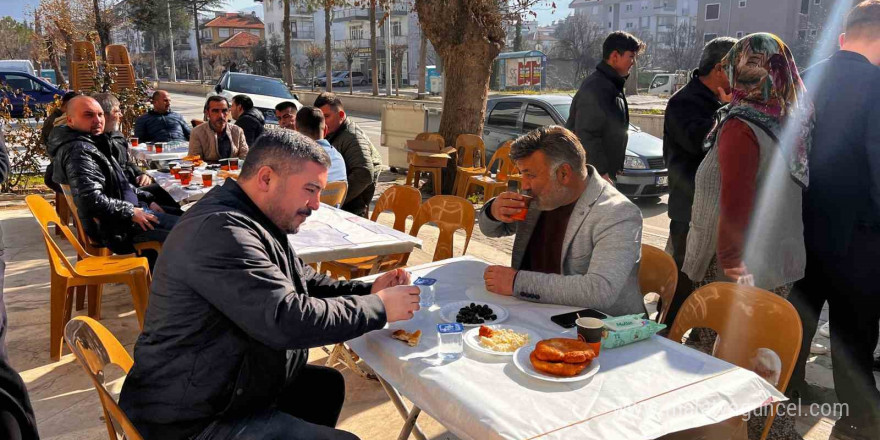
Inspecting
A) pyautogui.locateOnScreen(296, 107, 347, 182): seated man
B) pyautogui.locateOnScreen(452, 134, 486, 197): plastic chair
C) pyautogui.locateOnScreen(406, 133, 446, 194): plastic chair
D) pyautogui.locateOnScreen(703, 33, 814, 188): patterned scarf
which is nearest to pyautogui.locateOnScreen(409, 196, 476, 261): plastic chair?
pyautogui.locateOnScreen(296, 107, 347, 182): seated man

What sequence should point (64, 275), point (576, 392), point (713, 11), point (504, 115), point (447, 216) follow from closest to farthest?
point (576, 392) → point (64, 275) → point (447, 216) → point (504, 115) → point (713, 11)

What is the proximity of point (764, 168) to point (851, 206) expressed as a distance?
471 millimetres

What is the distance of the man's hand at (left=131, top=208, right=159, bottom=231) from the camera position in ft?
15.1

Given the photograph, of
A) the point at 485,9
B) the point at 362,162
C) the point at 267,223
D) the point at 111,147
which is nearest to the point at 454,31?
the point at 485,9

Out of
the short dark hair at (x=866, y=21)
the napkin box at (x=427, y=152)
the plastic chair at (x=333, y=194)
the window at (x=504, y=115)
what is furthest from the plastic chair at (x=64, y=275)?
the window at (x=504, y=115)

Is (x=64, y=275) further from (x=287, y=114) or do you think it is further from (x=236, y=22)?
(x=236, y=22)

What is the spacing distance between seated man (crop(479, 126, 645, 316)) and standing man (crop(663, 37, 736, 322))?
4.16 ft

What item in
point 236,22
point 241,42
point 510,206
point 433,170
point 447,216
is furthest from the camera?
point 236,22

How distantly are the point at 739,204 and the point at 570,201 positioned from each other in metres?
0.75

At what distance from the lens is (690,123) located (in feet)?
12.2

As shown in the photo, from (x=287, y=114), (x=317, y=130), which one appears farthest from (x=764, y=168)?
(x=287, y=114)

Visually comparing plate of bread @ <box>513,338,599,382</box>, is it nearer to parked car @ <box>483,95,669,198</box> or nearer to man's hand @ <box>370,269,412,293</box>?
man's hand @ <box>370,269,412,293</box>

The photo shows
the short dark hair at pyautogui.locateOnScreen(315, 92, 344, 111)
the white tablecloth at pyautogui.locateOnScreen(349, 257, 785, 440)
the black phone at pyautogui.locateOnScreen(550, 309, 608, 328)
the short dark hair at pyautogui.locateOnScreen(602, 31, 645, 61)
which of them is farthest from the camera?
the short dark hair at pyautogui.locateOnScreen(315, 92, 344, 111)

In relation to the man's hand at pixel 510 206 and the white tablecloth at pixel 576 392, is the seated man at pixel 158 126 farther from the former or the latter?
the white tablecloth at pixel 576 392
